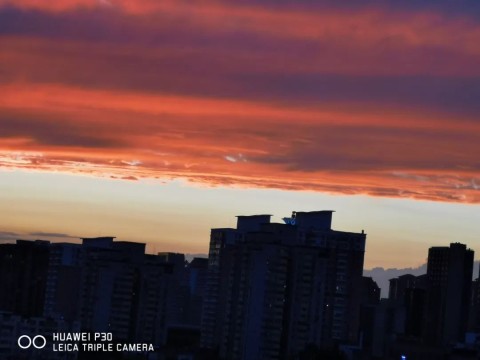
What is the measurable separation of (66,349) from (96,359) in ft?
11.5

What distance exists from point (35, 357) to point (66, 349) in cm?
374

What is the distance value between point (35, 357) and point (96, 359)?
690cm

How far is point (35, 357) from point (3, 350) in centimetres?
438

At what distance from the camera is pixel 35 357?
7776 inches

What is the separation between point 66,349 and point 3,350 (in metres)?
7.03

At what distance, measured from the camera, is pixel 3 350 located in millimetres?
199625

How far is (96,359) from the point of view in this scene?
199750mm

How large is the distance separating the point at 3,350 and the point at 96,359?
10.3 meters

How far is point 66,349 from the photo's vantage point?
199250mm
